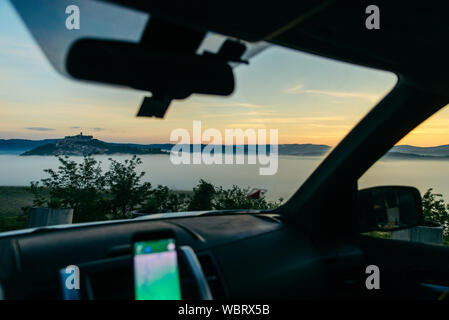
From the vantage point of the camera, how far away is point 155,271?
2.12 metres

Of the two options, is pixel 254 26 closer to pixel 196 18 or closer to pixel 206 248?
pixel 196 18

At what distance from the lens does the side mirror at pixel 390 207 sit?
308 cm

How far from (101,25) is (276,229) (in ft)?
6.92

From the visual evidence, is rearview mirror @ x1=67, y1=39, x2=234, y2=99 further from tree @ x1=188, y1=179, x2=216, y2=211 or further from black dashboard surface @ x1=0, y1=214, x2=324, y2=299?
tree @ x1=188, y1=179, x2=216, y2=211

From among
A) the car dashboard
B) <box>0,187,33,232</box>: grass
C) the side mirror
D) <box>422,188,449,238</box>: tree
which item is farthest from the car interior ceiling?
<box>0,187,33,232</box>: grass

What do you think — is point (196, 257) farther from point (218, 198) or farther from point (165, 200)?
point (165, 200)

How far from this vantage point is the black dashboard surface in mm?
2039

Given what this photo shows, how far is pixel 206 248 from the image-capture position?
8.38 ft

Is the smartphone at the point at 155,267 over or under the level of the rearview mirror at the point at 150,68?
under

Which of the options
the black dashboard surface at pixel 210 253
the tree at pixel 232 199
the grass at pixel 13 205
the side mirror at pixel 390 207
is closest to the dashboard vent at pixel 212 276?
the black dashboard surface at pixel 210 253

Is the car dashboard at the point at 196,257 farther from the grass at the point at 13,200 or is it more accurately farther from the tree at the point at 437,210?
the grass at the point at 13,200

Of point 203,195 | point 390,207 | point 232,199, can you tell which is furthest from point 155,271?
point 203,195

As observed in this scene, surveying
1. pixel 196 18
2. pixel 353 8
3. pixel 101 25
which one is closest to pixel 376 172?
pixel 353 8

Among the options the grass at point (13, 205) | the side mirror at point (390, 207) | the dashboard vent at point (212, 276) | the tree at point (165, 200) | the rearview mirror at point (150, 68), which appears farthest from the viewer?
the tree at point (165, 200)
